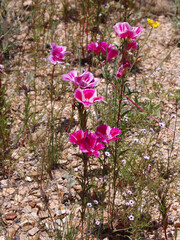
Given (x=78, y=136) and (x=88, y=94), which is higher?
(x=88, y=94)

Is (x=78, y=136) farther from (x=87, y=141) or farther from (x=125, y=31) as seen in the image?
(x=125, y=31)

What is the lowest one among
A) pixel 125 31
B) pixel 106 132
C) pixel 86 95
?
pixel 106 132

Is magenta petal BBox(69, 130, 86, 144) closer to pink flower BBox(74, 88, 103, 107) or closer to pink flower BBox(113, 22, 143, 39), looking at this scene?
pink flower BBox(74, 88, 103, 107)

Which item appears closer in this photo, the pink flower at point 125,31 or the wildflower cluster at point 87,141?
the wildflower cluster at point 87,141

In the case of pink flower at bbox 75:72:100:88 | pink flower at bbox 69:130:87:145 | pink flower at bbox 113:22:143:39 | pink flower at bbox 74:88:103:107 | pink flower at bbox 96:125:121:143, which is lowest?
pink flower at bbox 96:125:121:143

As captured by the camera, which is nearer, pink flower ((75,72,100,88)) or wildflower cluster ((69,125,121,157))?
wildflower cluster ((69,125,121,157))

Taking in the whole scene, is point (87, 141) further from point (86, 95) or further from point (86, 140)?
point (86, 95)

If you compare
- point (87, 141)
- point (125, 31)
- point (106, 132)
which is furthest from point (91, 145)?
point (125, 31)

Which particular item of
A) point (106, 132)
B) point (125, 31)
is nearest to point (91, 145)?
point (106, 132)

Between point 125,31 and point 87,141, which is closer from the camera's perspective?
point 87,141

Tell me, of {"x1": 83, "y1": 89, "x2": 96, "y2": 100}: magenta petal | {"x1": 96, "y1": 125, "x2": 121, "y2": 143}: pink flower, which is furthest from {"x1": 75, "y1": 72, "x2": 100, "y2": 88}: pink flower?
{"x1": 96, "y1": 125, "x2": 121, "y2": 143}: pink flower

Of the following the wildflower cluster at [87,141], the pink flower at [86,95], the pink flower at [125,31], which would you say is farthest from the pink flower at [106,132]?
the pink flower at [125,31]

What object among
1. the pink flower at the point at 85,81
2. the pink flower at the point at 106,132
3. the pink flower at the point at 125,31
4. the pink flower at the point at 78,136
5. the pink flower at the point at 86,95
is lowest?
the pink flower at the point at 106,132

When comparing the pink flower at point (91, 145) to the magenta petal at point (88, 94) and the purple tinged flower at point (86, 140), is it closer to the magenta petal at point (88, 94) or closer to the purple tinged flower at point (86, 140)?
the purple tinged flower at point (86, 140)
